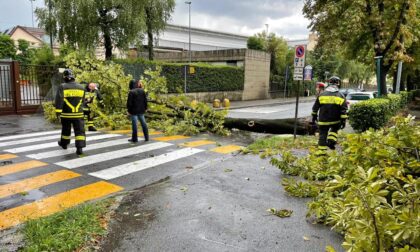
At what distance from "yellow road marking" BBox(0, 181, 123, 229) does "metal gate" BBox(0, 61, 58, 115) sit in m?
11.0

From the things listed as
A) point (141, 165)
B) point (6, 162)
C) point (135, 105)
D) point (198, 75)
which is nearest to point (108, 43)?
point (198, 75)

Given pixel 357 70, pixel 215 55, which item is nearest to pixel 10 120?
pixel 215 55

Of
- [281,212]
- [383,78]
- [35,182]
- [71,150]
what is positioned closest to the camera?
[281,212]

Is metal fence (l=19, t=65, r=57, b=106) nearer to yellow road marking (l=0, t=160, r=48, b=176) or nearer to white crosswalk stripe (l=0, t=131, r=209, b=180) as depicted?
white crosswalk stripe (l=0, t=131, r=209, b=180)

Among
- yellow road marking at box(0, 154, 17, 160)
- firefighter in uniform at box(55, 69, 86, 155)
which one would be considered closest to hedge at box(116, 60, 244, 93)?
firefighter in uniform at box(55, 69, 86, 155)

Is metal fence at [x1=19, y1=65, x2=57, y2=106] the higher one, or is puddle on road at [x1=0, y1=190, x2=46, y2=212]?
metal fence at [x1=19, y1=65, x2=57, y2=106]

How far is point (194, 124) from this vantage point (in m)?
11.2

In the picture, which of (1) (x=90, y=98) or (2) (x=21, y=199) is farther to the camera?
(1) (x=90, y=98)

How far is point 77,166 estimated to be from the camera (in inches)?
254

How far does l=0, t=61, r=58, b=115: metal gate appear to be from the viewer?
14.0m

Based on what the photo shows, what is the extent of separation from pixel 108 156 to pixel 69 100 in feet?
4.83

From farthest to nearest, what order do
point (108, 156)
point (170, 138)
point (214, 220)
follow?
point (170, 138) < point (108, 156) < point (214, 220)

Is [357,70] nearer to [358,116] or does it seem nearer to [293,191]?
[358,116]

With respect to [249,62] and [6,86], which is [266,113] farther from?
[6,86]
